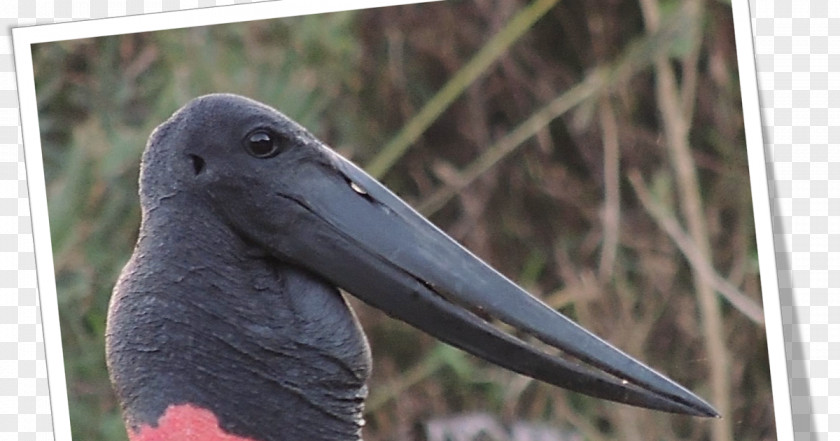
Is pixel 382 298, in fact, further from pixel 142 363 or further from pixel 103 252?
pixel 103 252

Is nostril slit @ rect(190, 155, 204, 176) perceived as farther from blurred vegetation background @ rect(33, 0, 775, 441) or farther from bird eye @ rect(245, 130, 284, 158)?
blurred vegetation background @ rect(33, 0, 775, 441)

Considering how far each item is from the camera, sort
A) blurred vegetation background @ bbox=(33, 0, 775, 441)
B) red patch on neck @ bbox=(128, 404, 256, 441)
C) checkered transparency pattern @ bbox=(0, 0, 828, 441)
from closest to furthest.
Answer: red patch on neck @ bbox=(128, 404, 256, 441)
checkered transparency pattern @ bbox=(0, 0, 828, 441)
blurred vegetation background @ bbox=(33, 0, 775, 441)

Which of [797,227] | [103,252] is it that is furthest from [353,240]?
[103,252]

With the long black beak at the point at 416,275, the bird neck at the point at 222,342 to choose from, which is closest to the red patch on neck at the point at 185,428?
the bird neck at the point at 222,342

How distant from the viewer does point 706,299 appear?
→ 10.5ft

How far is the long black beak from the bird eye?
0.03 m

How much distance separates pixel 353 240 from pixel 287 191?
93 mm

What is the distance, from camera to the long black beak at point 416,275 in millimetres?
1596

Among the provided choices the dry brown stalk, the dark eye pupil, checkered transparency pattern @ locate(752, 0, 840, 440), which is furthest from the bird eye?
the dry brown stalk

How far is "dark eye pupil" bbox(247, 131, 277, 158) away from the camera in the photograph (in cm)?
157

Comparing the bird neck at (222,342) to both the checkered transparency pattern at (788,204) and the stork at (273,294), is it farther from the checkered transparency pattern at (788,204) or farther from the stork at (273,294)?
the checkered transparency pattern at (788,204)

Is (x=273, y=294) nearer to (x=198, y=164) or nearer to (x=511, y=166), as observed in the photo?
(x=198, y=164)

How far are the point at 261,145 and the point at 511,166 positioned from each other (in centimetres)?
185

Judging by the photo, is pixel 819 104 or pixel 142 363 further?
pixel 819 104
